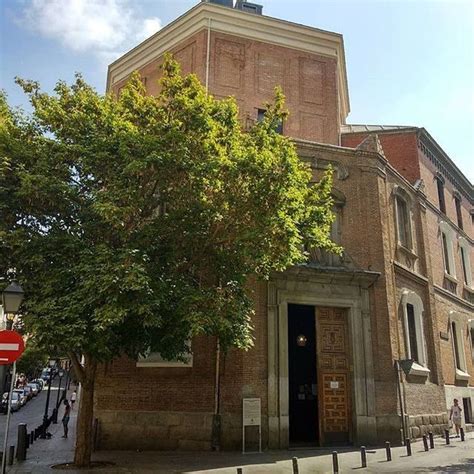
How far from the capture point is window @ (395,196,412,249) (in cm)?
2078

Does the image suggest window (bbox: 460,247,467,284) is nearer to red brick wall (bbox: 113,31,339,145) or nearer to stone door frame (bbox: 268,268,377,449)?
red brick wall (bbox: 113,31,339,145)

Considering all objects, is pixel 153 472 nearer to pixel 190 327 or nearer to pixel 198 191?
pixel 190 327

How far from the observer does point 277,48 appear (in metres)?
22.6

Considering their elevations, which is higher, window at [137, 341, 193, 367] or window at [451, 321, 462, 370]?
window at [451, 321, 462, 370]

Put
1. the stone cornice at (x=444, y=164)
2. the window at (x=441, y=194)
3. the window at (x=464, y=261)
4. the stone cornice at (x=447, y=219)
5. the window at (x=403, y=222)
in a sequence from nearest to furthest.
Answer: the window at (x=403, y=222) < the stone cornice at (x=447, y=219) < the stone cornice at (x=444, y=164) < the window at (x=441, y=194) < the window at (x=464, y=261)

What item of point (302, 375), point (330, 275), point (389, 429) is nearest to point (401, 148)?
point (330, 275)

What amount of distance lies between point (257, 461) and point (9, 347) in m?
6.83

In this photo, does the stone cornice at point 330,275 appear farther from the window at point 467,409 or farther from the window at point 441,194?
the window at point 441,194

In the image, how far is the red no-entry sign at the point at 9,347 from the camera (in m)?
9.63

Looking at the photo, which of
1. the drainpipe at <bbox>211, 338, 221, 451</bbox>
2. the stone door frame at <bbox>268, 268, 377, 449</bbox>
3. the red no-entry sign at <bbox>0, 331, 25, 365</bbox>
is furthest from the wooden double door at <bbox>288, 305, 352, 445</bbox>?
the red no-entry sign at <bbox>0, 331, 25, 365</bbox>

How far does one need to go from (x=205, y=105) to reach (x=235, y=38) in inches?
460

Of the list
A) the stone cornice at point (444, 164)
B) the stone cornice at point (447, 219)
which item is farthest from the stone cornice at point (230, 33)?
the stone cornice at point (447, 219)

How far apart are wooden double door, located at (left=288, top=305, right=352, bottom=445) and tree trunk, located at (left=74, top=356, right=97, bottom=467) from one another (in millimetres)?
A: 7294

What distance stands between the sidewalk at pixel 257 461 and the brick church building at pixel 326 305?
1.02 m
